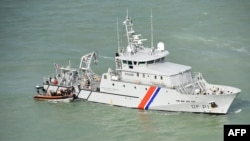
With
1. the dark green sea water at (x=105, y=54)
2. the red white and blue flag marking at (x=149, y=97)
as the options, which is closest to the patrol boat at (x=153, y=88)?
the red white and blue flag marking at (x=149, y=97)

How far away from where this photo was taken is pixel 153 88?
45969 mm

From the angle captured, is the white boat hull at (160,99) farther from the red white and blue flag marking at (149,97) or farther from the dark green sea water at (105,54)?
the dark green sea water at (105,54)

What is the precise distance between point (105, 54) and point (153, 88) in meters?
16.0

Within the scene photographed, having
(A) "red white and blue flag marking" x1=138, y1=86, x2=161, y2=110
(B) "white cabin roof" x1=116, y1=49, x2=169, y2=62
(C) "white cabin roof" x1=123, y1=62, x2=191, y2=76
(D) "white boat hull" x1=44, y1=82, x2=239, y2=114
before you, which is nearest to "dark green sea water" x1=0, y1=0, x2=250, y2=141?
(D) "white boat hull" x1=44, y1=82, x2=239, y2=114

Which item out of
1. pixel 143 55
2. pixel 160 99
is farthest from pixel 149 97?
pixel 143 55

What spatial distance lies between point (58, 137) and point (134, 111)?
24.0 feet

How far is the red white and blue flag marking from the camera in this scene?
45969 millimetres

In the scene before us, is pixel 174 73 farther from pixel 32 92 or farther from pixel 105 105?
pixel 32 92

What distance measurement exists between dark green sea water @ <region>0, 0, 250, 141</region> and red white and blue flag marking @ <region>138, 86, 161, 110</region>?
67cm

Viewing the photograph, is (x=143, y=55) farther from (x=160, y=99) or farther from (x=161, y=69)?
(x=160, y=99)

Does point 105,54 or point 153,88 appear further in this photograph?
point 105,54

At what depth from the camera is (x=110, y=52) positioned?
61.6 m

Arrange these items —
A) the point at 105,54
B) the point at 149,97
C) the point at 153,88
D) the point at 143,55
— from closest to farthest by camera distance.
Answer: the point at 153,88 → the point at 149,97 → the point at 143,55 → the point at 105,54

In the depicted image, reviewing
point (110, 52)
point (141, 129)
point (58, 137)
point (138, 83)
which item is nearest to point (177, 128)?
point (141, 129)
